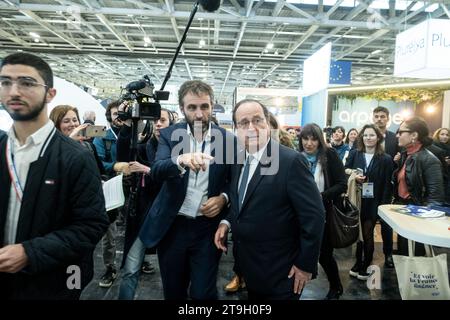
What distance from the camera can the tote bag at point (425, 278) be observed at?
1.93 metres

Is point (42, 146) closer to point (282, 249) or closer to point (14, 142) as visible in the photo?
point (14, 142)

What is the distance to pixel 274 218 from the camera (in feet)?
4.37

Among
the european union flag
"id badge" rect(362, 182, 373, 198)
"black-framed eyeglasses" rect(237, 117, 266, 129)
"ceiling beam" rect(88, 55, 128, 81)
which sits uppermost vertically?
"ceiling beam" rect(88, 55, 128, 81)

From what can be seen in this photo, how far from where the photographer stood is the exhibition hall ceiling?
18.8 feet

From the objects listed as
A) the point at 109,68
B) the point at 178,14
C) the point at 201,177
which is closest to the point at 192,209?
the point at 201,177

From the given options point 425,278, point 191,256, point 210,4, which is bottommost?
point 425,278

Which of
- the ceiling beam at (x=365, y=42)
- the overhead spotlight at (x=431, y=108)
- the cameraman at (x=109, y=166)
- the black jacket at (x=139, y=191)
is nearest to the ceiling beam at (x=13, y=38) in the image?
the cameraman at (x=109, y=166)

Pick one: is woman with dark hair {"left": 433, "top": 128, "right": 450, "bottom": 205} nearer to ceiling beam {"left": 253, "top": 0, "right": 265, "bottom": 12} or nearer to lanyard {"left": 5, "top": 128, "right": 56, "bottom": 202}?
ceiling beam {"left": 253, "top": 0, "right": 265, "bottom": 12}

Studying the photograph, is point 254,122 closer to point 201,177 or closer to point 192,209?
point 201,177

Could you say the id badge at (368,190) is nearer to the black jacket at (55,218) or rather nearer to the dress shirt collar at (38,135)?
the black jacket at (55,218)

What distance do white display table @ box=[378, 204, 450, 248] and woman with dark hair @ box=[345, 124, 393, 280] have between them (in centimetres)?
76

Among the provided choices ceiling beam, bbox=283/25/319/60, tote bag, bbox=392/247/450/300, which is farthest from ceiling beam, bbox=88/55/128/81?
tote bag, bbox=392/247/450/300

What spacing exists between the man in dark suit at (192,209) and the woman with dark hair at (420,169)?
166 cm

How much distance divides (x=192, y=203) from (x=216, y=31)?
669 centimetres
